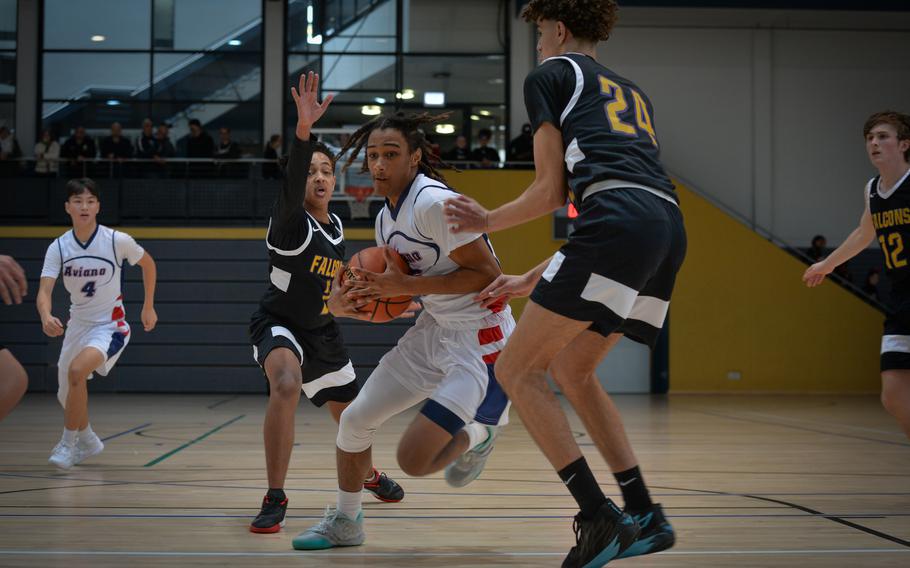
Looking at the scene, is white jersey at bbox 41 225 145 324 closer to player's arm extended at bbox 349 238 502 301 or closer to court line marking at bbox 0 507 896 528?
court line marking at bbox 0 507 896 528

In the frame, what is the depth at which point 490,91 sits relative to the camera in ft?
51.6

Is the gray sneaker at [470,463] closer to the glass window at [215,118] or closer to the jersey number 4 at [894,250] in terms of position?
the jersey number 4 at [894,250]

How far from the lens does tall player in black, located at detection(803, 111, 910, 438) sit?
4434 mm

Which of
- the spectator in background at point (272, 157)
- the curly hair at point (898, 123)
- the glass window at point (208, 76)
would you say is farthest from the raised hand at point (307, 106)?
the glass window at point (208, 76)

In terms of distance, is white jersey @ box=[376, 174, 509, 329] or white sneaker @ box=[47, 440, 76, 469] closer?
white jersey @ box=[376, 174, 509, 329]

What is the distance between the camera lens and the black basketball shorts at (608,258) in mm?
2881

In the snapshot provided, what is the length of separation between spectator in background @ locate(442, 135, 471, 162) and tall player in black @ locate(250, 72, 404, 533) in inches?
378

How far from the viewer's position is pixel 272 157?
14.2 meters

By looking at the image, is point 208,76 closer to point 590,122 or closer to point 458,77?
point 458,77

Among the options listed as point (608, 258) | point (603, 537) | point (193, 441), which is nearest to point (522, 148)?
point (193, 441)

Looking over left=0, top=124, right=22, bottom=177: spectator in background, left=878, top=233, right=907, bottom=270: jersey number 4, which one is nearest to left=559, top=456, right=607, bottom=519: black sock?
left=878, top=233, right=907, bottom=270: jersey number 4

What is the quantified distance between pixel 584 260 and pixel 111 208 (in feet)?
39.7

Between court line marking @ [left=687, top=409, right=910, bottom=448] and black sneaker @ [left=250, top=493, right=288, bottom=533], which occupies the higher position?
black sneaker @ [left=250, top=493, right=288, bottom=533]

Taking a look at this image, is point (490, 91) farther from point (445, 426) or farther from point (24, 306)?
point (445, 426)
